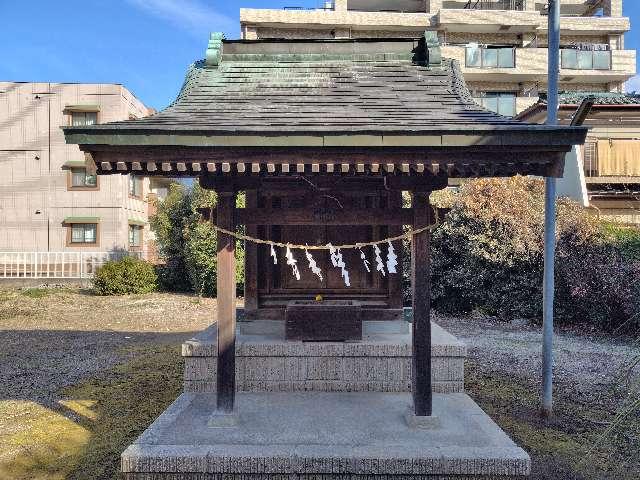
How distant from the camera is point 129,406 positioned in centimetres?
736

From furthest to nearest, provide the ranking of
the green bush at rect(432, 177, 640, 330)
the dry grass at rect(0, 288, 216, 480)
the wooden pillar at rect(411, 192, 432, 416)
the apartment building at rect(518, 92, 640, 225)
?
the apartment building at rect(518, 92, 640, 225) → the green bush at rect(432, 177, 640, 330) → the dry grass at rect(0, 288, 216, 480) → the wooden pillar at rect(411, 192, 432, 416)

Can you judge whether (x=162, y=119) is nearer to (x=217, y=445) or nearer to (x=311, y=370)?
(x=217, y=445)

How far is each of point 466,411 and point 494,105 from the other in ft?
79.3

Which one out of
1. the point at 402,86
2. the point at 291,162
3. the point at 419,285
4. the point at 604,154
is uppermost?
the point at 604,154

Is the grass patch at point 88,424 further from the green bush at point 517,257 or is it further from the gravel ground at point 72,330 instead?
the green bush at point 517,257

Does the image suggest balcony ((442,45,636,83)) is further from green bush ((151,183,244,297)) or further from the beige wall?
the beige wall

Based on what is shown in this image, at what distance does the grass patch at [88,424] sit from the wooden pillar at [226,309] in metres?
1.64

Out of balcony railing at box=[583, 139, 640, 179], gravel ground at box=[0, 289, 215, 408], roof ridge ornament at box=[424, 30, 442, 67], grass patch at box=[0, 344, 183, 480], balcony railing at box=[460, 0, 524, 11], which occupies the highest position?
balcony railing at box=[460, 0, 524, 11]

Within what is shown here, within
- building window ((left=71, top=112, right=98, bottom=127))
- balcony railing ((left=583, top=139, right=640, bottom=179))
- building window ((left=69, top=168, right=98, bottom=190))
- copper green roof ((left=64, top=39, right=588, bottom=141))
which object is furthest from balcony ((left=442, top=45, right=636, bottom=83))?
copper green roof ((left=64, top=39, right=588, bottom=141))

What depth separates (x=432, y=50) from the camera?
6.43 meters

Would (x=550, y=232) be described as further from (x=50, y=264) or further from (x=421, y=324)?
(x=50, y=264)

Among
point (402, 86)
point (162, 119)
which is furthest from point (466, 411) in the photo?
point (162, 119)

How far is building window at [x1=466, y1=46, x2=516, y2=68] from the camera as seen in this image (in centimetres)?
2720

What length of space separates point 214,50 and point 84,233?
68.9ft
